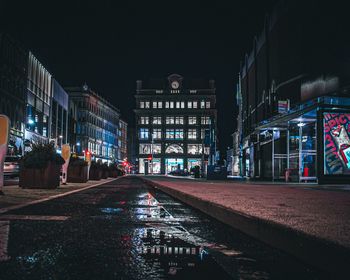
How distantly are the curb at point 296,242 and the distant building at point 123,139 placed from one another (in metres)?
141

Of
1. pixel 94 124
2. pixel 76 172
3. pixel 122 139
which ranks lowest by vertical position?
pixel 76 172

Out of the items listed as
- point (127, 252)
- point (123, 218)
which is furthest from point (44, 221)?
point (127, 252)

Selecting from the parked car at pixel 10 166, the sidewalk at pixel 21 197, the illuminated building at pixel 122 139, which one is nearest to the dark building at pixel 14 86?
the parked car at pixel 10 166

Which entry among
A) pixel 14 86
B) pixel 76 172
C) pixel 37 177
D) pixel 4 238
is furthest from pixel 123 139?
pixel 4 238

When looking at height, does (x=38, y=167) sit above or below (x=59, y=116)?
below

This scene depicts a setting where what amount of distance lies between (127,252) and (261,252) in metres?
1.36

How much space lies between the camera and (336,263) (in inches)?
137

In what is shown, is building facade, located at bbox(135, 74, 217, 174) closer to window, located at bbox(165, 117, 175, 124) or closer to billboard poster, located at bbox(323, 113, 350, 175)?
window, located at bbox(165, 117, 175, 124)

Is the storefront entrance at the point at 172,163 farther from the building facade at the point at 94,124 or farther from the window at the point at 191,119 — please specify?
the building facade at the point at 94,124

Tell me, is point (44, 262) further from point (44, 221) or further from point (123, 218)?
point (123, 218)

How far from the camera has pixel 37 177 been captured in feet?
50.1

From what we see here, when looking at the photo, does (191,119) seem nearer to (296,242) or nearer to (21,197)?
(21,197)

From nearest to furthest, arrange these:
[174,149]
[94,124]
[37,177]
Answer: [37,177] → [94,124] → [174,149]

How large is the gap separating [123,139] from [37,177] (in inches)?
5396
